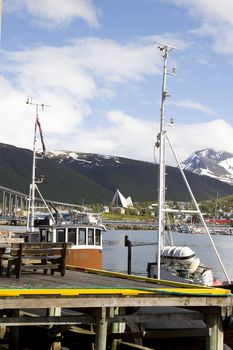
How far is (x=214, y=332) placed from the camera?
14.1m

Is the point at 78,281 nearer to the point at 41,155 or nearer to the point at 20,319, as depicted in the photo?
the point at 20,319

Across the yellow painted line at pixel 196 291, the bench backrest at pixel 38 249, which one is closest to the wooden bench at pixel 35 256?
the bench backrest at pixel 38 249

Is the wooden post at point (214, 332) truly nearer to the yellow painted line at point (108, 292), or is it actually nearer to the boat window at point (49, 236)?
the yellow painted line at point (108, 292)

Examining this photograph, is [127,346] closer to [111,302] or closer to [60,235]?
[111,302]

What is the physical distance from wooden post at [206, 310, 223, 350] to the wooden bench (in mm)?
4709

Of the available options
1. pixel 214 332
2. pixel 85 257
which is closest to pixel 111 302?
pixel 214 332

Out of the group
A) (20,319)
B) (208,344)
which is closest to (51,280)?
(20,319)

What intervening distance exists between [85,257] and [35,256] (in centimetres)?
2163

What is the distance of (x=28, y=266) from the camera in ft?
57.8

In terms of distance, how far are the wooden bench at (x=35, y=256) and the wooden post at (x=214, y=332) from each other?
471 cm

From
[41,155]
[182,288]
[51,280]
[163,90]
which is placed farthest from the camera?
[41,155]

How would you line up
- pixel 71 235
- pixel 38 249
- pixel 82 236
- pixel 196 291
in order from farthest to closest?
pixel 82 236 → pixel 71 235 → pixel 38 249 → pixel 196 291

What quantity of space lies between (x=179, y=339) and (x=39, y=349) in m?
4.17

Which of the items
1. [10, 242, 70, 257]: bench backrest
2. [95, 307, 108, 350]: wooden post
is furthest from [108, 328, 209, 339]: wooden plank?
[95, 307, 108, 350]: wooden post
